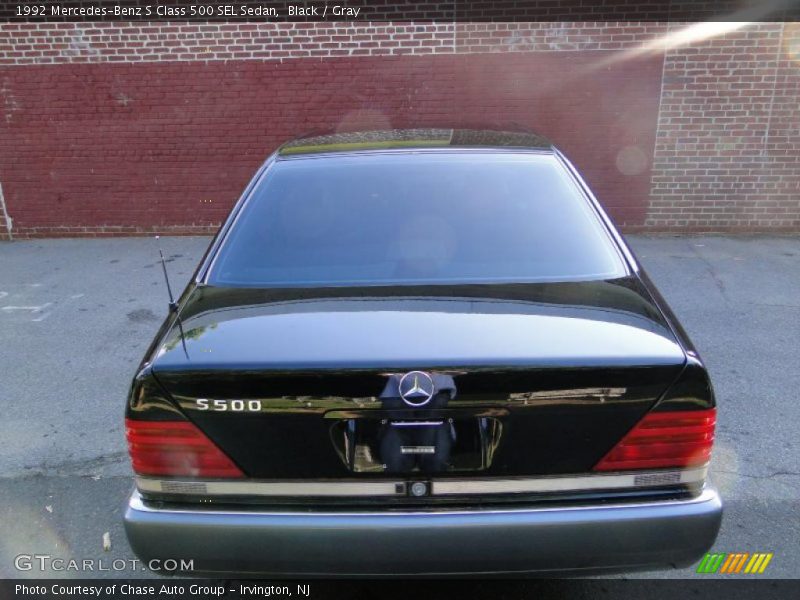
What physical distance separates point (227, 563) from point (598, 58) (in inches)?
268

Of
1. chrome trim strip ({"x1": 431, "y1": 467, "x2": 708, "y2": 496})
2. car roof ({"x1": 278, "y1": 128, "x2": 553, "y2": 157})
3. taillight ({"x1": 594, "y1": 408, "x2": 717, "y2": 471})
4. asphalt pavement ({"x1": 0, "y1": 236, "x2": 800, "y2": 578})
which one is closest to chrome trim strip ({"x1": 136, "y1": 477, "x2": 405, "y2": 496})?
chrome trim strip ({"x1": 431, "y1": 467, "x2": 708, "y2": 496})

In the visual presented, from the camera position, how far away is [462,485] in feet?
6.03

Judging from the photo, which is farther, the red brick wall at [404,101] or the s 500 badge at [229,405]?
the red brick wall at [404,101]

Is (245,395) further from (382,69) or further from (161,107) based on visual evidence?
(161,107)

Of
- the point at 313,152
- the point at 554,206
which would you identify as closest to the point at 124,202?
the point at 313,152

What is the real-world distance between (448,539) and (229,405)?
71cm

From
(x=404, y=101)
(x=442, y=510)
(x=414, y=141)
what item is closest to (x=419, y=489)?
(x=442, y=510)

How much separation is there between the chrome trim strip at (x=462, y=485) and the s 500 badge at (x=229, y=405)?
0.23 metres

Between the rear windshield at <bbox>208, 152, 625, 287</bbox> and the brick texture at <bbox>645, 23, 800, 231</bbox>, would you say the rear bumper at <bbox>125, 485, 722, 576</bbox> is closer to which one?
the rear windshield at <bbox>208, 152, 625, 287</bbox>

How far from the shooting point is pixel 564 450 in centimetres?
182

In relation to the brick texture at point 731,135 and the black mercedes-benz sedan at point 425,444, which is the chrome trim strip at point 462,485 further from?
the brick texture at point 731,135

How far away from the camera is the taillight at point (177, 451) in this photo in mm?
1850

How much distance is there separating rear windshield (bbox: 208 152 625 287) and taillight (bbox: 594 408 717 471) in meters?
0.65

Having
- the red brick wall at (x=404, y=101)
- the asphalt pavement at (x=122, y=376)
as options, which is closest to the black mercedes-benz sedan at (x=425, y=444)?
the asphalt pavement at (x=122, y=376)
